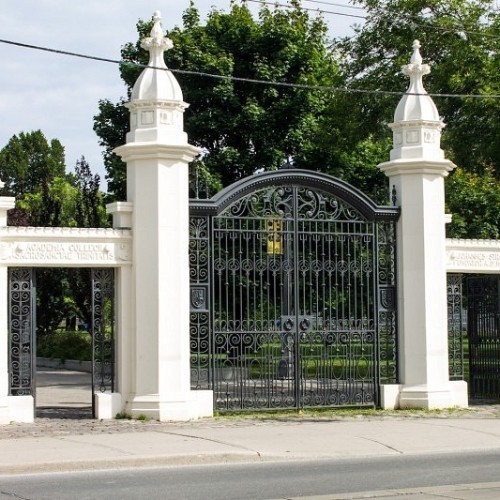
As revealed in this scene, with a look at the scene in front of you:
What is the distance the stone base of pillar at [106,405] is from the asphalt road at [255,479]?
4.25m

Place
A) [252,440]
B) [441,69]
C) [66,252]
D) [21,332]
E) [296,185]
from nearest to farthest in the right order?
[252,440]
[21,332]
[66,252]
[296,185]
[441,69]

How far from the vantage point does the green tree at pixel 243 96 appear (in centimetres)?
3061

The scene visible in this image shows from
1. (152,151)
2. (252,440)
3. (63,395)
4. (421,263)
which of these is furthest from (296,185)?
(63,395)

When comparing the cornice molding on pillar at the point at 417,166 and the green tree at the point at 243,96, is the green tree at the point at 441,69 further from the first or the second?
the cornice molding on pillar at the point at 417,166

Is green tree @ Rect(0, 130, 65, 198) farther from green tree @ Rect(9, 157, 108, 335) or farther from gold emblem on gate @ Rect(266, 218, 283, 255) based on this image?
gold emblem on gate @ Rect(266, 218, 283, 255)

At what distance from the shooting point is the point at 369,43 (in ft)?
89.2

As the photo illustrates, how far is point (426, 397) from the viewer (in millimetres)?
17656

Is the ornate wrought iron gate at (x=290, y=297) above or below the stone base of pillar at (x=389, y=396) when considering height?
above

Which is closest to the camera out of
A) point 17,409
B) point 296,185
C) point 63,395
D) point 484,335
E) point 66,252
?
point 17,409

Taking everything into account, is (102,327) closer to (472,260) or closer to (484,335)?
(472,260)

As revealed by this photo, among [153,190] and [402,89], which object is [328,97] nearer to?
[402,89]

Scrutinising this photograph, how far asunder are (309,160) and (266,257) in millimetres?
14555

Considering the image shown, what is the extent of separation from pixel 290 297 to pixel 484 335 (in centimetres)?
381

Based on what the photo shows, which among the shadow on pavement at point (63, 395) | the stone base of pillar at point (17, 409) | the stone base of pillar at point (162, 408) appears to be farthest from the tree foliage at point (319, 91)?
the stone base of pillar at point (17, 409)
